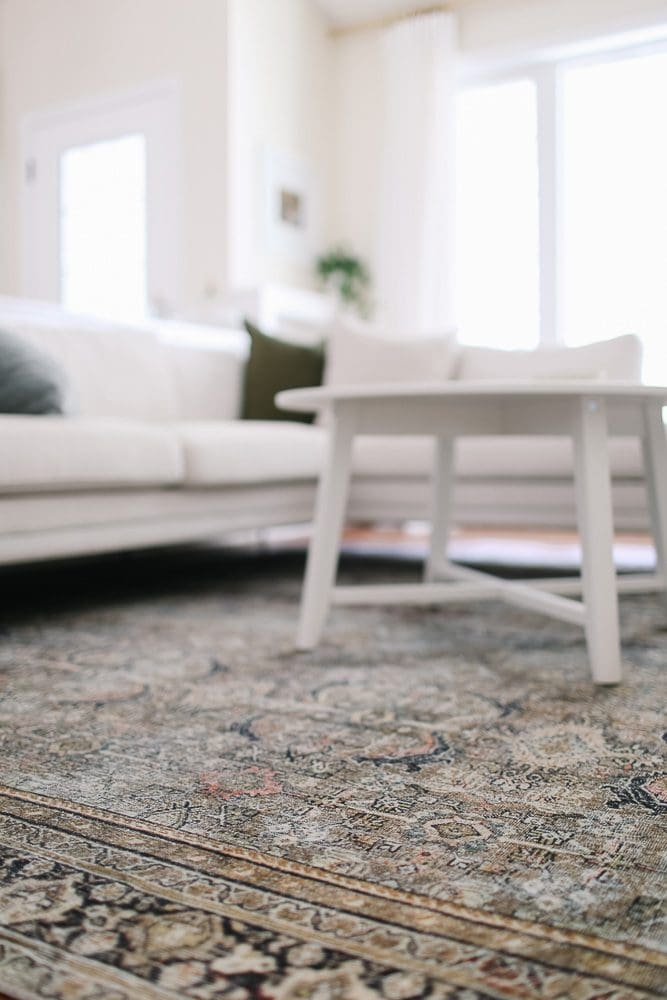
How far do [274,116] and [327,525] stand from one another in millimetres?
4134

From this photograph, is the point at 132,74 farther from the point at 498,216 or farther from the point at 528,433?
the point at 528,433

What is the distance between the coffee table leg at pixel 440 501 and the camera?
7.09ft

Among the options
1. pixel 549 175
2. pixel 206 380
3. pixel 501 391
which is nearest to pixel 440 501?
pixel 501 391

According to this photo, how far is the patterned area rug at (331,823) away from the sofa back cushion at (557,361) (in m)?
1.17

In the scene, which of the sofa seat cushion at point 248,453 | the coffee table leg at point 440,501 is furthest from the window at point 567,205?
the coffee table leg at point 440,501

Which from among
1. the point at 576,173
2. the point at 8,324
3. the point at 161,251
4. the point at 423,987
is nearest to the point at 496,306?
the point at 576,173

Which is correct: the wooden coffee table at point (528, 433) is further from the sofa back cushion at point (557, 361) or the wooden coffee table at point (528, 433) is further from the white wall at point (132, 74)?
the white wall at point (132, 74)

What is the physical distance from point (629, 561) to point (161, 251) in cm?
334

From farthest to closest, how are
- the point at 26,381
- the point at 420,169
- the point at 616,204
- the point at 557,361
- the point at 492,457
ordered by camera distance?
the point at 420,169, the point at 616,204, the point at 557,361, the point at 492,457, the point at 26,381

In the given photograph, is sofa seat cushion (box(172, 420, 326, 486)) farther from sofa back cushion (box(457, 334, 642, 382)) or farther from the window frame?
the window frame

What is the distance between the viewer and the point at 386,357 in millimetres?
3150

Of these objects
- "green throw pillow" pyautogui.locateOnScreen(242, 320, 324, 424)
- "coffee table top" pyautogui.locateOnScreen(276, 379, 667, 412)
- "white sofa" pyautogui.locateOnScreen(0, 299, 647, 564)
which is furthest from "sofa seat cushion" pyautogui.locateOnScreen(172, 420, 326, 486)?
"coffee table top" pyautogui.locateOnScreen(276, 379, 667, 412)

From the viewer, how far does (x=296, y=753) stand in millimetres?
1066

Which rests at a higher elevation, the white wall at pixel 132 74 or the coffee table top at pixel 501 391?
the white wall at pixel 132 74
